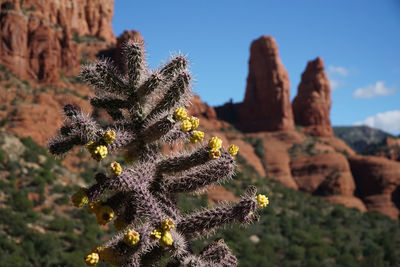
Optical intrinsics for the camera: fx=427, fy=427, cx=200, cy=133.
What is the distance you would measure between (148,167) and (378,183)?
200ft

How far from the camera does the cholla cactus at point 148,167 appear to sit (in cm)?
314

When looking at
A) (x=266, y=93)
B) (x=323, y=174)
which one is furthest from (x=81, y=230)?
(x=266, y=93)

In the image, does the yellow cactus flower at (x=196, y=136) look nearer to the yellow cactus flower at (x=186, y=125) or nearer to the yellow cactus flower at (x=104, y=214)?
the yellow cactus flower at (x=186, y=125)

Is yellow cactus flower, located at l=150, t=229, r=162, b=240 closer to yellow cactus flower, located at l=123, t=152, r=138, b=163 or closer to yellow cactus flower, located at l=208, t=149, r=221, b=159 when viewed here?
yellow cactus flower, located at l=208, t=149, r=221, b=159

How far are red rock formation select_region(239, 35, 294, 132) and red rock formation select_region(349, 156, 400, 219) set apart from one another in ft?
43.5

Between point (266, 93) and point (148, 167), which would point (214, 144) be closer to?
point (148, 167)

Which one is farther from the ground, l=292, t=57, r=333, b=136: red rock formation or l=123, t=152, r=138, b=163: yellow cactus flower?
l=292, t=57, r=333, b=136: red rock formation

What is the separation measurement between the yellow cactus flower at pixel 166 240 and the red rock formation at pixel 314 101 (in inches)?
2812

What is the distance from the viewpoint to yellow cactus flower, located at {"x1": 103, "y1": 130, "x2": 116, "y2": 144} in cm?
319

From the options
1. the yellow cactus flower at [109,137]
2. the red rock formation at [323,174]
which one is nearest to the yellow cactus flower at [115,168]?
the yellow cactus flower at [109,137]

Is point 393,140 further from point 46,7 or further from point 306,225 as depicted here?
point 46,7

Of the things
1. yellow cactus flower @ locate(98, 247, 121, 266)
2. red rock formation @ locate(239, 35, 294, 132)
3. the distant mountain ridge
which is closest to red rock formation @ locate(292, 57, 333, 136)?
red rock formation @ locate(239, 35, 294, 132)

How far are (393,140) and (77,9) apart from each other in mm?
64532

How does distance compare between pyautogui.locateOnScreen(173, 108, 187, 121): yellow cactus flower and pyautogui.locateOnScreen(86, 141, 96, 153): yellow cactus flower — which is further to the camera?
pyautogui.locateOnScreen(173, 108, 187, 121): yellow cactus flower
